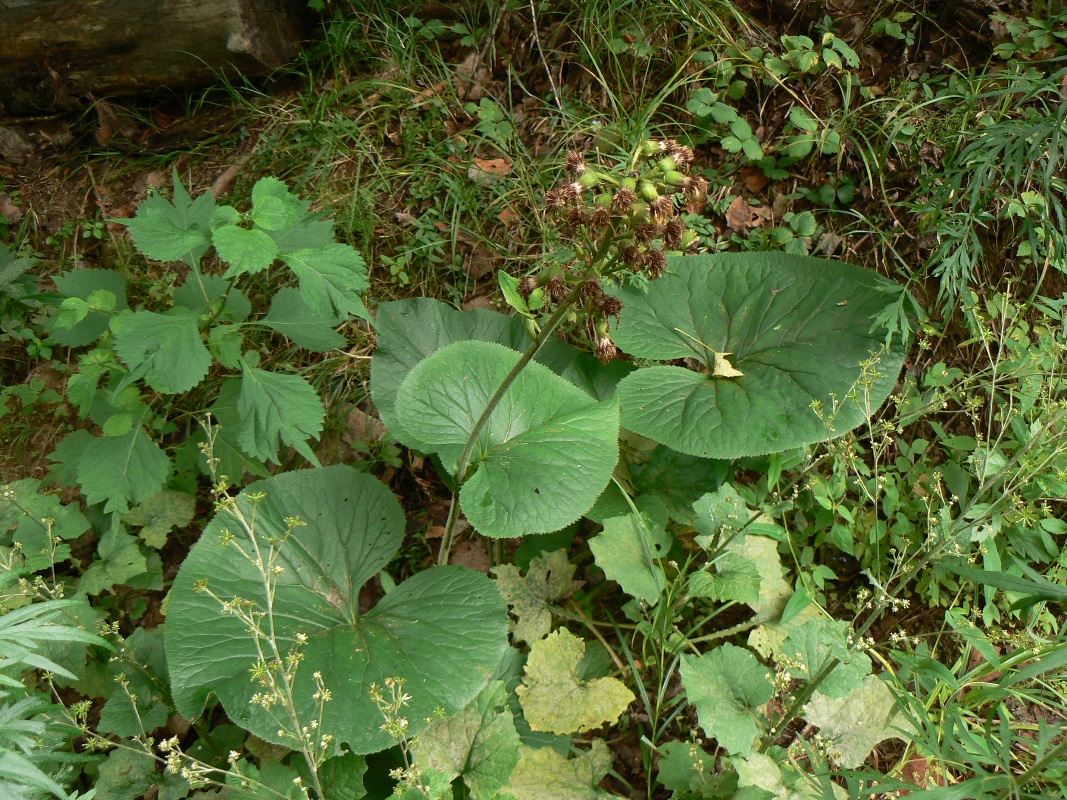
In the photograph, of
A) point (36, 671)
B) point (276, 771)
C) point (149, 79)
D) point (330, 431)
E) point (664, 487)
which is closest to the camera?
point (276, 771)

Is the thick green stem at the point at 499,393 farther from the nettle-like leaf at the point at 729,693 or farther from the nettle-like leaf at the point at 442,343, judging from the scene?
the nettle-like leaf at the point at 729,693

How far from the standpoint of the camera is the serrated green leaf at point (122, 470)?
7.08 feet

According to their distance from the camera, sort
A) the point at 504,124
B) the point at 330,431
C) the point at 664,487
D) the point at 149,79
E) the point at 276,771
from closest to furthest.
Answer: the point at 276,771 < the point at 664,487 < the point at 330,431 < the point at 504,124 < the point at 149,79

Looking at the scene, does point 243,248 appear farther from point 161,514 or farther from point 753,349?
point 753,349

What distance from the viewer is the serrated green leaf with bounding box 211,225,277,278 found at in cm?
182

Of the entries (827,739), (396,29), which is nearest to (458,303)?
(396,29)

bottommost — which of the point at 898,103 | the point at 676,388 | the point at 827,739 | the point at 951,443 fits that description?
the point at 827,739

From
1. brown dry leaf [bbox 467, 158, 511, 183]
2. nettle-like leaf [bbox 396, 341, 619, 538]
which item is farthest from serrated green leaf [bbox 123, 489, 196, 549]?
brown dry leaf [bbox 467, 158, 511, 183]

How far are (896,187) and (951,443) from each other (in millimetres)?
1090

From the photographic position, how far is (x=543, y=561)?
2262 mm

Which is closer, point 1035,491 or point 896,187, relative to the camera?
point 1035,491

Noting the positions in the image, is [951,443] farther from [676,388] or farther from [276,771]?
[276,771]

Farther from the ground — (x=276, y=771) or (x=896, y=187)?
(x=896, y=187)

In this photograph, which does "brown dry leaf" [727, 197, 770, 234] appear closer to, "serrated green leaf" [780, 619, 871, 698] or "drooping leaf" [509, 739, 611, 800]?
"serrated green leaf" [780, 619, 871, 698]
